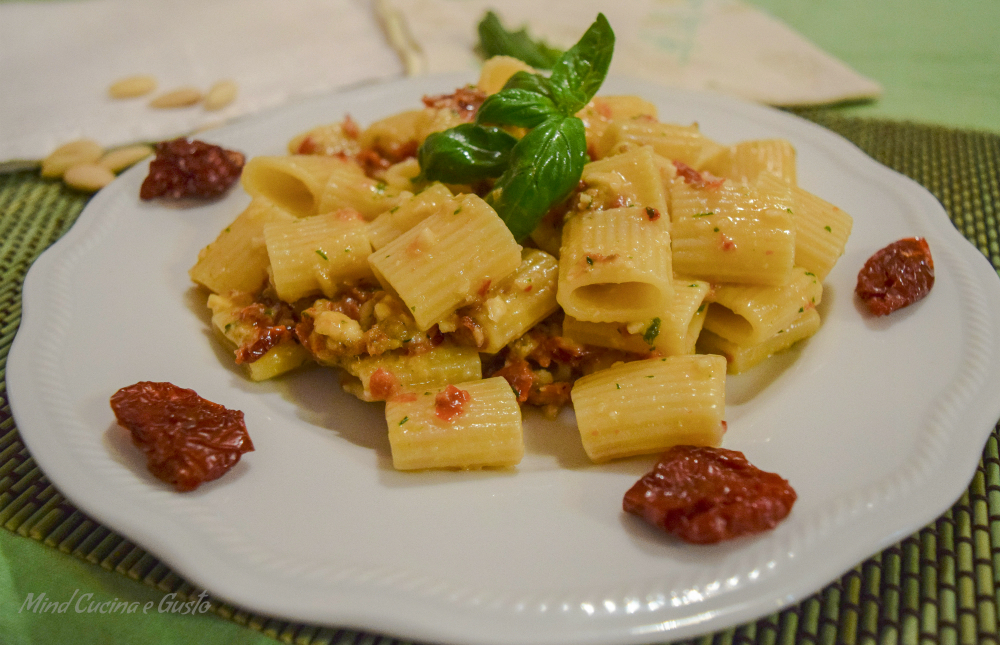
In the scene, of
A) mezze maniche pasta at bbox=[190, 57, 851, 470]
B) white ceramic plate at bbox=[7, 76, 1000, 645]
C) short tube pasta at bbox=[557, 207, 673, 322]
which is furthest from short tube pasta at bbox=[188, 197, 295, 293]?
short tube pasta at bbox=[557, 207, 673, 322]

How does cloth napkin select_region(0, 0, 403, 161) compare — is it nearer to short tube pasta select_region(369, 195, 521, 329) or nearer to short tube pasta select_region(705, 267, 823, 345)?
short tube pasta select_region(369, 195, 521, 329)

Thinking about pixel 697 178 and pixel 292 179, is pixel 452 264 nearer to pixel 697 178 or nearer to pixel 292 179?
pixel 697 178

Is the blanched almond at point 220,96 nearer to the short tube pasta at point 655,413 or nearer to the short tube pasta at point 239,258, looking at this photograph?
the short tube pasta at point 239,258

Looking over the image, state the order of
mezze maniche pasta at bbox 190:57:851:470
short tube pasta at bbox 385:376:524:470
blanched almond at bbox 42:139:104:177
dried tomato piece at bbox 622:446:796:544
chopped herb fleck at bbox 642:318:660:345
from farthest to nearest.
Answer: blanched almond at bbox 42:139:104:177
chopped herb fleck at bbox 642:318:660:345
mezze maniche pasta at bbox 190:57:851:470
short tube pasta at bbox 385:376:524:470
dried tomato piece at bbox 622:446:796:544

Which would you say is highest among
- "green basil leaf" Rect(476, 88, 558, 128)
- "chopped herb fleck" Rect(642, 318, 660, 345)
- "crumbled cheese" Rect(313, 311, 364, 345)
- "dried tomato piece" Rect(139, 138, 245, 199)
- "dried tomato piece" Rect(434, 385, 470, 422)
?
"green basil leaf" Rect(476, 88, 558, 128)

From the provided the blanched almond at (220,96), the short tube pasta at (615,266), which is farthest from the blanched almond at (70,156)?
the short tube pasta at (615,266)

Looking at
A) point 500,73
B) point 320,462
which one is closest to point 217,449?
point 320,462
